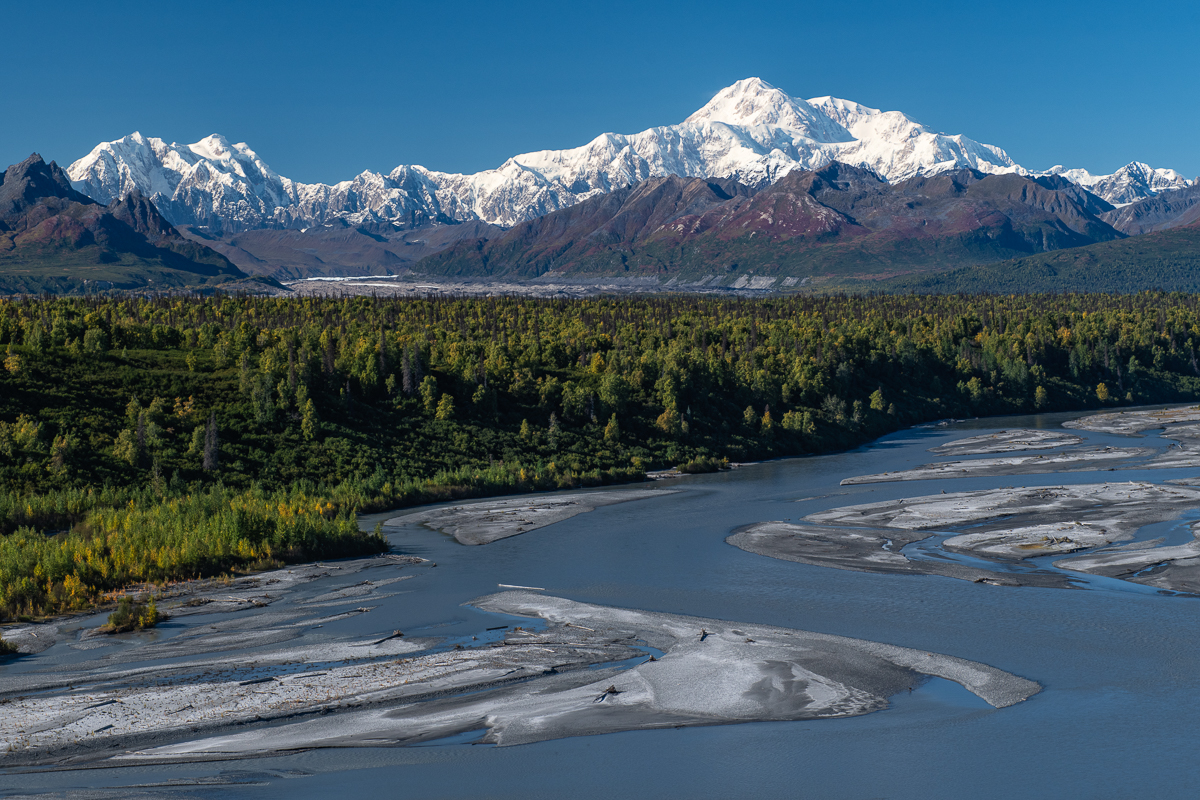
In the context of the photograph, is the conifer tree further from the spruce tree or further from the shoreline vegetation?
the shoreline vegetation

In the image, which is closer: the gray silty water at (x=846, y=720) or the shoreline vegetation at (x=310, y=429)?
the gray silty water at (x=846, y=720)

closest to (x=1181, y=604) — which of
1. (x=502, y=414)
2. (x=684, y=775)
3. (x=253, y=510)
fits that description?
(x=684, y=775)

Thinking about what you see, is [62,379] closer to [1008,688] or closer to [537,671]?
[537,671]

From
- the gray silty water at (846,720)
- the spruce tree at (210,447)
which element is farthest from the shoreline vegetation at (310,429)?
the gray silty water at (846,720)

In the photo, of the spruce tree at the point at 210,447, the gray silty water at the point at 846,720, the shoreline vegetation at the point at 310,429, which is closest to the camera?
the gray silty water at the point at 846,720

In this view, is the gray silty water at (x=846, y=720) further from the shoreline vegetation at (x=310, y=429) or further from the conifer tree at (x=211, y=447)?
the conifer tree at (x=211, y=447)

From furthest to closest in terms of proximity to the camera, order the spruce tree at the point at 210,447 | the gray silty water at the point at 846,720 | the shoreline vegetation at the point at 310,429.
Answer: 1. the spruce tree at the point at 210,447
2. the shoreline vegetation at the point at 310,429
3. the gray silty water at the point at 846,720

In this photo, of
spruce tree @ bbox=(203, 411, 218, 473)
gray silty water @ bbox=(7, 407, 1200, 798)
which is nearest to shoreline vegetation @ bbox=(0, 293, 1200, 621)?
spruce tree @ bbox=(203, 411, 218, 473)

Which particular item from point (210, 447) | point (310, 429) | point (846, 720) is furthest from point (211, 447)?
point (846, 720)
